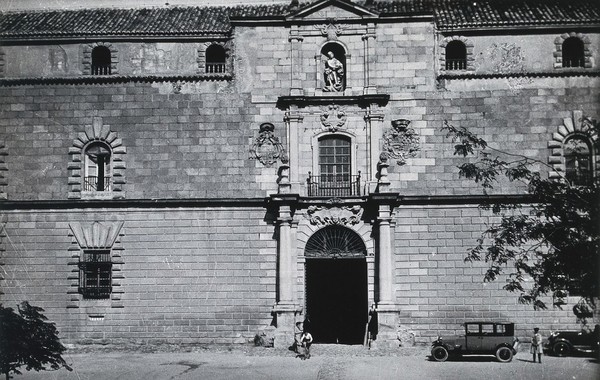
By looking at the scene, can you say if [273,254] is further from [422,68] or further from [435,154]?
[422,68]

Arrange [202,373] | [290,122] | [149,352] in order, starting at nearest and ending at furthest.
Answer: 1. [202,373]
2. [149,352]
3. [290,122]

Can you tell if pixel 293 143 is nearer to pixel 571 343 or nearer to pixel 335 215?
pixel 335 215

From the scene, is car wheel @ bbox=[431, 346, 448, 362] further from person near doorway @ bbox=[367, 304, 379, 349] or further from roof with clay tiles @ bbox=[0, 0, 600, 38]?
roof with clay tiles @ bbox=[0, 0, 600, 38]

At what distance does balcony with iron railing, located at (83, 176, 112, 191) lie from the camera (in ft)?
83.6

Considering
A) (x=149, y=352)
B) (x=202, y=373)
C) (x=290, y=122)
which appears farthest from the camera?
(x=290, y=122)

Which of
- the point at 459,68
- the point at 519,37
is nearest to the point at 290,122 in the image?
the point at 459,68

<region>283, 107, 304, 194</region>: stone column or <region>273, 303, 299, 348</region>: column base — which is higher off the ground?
<region>283, 107, 304, 194</region>: stone column

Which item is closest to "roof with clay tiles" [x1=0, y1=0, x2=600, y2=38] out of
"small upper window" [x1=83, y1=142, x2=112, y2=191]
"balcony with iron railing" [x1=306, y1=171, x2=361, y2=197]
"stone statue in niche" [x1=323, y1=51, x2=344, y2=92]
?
"stone statue in niche" [x1=323, y1=51, x2=344, y2=92]

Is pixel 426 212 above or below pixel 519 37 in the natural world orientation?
below

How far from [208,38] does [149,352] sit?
12287mm

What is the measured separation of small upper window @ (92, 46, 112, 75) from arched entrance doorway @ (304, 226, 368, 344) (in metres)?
10.7

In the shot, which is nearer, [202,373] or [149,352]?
[202,373]

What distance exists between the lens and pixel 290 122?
25.2 metres

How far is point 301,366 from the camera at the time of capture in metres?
20.2
